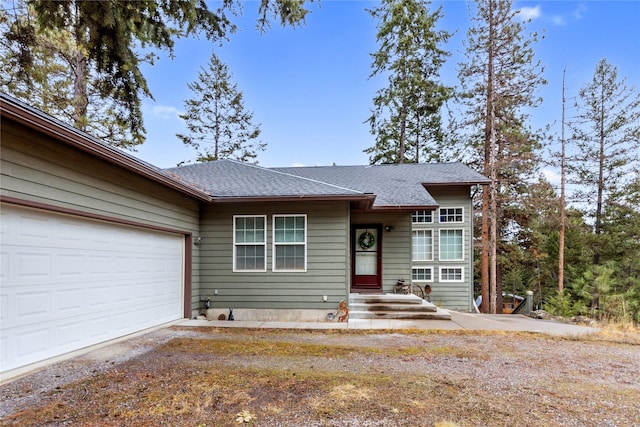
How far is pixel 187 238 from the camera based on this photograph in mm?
6891

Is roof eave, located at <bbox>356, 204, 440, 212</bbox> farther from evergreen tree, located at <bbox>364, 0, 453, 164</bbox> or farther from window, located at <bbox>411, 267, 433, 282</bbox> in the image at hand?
evergreen tree, located at <bbox>364, 0, 453, 164</bbox>

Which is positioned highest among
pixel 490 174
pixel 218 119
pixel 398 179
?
pixel 218 119

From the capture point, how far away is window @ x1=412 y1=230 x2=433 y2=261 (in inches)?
404

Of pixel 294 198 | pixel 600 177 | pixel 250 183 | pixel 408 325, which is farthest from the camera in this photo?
pixel 600 177

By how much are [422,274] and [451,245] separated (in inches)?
52.4

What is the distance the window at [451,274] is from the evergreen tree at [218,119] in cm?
1411

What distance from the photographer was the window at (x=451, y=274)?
10.1 m

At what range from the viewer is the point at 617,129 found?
14305 millimetres

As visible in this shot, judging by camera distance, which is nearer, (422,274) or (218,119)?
(422,274)

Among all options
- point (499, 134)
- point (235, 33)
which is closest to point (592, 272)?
point (499, 134)

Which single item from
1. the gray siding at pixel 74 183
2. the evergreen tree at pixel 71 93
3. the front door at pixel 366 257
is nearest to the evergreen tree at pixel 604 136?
the front door at pixel 366 257

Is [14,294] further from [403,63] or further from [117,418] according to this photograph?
[403,63]

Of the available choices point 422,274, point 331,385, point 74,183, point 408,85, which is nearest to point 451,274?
point 422,274

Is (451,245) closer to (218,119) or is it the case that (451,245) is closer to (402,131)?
(402,131)
